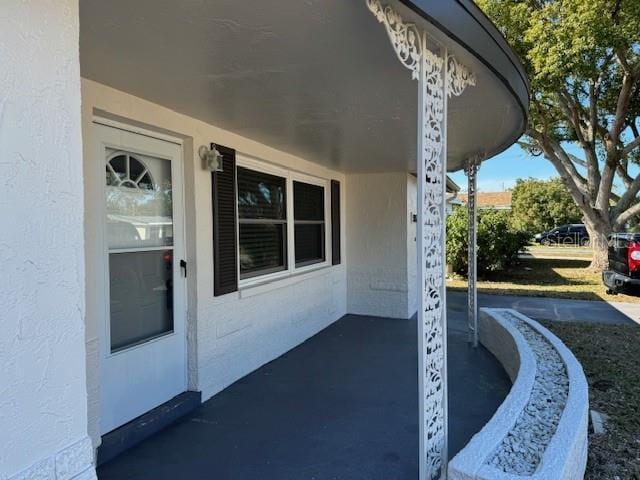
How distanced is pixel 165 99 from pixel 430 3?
2.03 metres

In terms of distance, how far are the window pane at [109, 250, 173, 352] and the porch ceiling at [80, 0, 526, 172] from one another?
123cm

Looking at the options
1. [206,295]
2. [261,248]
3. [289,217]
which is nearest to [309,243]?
[289,217]

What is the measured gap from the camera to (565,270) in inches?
547

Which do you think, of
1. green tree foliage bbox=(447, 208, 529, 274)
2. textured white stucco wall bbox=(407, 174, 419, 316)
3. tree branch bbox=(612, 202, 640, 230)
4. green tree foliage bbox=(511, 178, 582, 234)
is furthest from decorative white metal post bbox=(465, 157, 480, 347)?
green tree foliage bbox=(511, 178, 582, 234)

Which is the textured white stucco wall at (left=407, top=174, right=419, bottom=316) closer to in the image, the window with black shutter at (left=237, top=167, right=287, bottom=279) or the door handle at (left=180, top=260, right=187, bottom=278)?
the window with black shutter at (left=237, top=167, right=287, bottom=279)

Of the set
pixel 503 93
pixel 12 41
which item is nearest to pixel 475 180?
pixel 503 93

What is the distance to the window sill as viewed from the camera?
4.51 metres

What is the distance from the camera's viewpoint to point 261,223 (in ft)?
16.6

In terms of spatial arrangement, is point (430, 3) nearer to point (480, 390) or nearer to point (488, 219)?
point (480, 390)

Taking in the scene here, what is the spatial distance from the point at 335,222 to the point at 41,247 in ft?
19.5

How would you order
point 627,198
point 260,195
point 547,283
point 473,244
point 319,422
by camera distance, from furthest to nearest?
point 627,198 < point 547,283 < point 473,244 < point 260,195 < point 319,422

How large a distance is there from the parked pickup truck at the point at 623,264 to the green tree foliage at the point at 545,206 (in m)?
24.0

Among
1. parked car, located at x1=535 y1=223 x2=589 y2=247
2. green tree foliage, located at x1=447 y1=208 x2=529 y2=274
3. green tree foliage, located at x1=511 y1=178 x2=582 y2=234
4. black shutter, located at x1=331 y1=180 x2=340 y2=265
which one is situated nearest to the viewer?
black shutter, located at x1=331 y1=180 x2=340 y2=265

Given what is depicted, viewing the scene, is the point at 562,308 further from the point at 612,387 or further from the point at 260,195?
the point at 260,195
